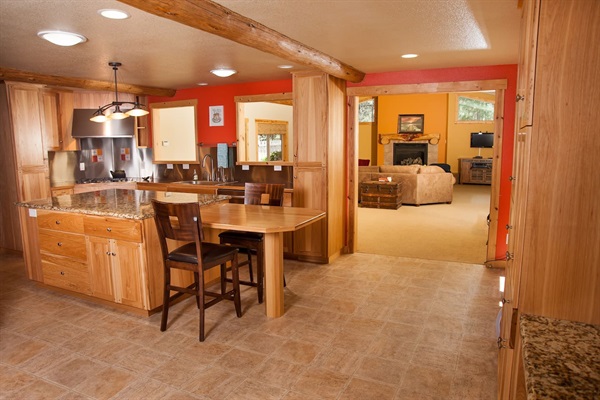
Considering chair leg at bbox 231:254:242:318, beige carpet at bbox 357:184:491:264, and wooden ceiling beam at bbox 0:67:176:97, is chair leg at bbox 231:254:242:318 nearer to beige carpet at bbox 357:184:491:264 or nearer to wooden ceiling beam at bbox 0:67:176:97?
beige carpet at bbox 357:184:491:264

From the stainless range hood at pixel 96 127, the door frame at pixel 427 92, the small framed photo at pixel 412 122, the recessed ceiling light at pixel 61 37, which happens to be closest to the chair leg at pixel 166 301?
the recessed ceiling light at pixel 61 37

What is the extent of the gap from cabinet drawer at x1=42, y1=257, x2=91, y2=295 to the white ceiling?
1992mm

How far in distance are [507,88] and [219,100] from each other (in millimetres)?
3945

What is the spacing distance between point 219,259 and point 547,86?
99.3 inches

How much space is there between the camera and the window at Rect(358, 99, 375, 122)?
13.9 meters

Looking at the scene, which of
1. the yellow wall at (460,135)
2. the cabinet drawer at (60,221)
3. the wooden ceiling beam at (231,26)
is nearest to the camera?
the wooden ceiling beam at (231,26)

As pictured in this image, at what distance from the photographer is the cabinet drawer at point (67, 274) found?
381 centimetres

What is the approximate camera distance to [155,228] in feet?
11.4

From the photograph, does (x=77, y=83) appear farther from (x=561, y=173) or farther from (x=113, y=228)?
(x=561, y=173)

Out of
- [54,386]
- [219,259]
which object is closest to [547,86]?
[219,259]

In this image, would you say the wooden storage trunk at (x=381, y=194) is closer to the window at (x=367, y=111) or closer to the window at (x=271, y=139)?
the window at (x=271, y=139)

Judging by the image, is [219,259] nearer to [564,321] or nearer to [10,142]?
[564,321]

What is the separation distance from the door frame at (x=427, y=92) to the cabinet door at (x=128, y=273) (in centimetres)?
283

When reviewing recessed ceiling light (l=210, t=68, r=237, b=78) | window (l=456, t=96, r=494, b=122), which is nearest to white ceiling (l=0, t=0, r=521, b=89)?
recessed ceiling light (l=210, t=68, r=237, b=78)
